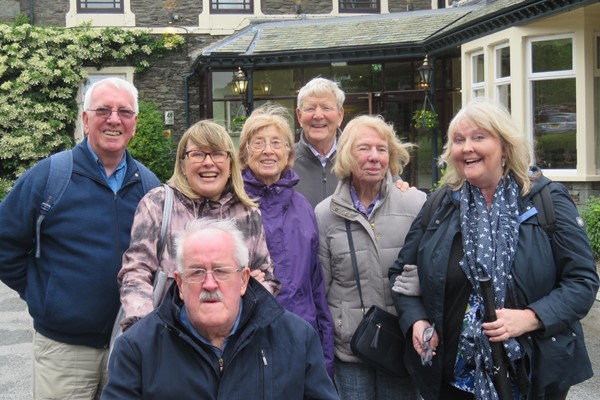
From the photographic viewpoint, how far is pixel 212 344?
7.87ft

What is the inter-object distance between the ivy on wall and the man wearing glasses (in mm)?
14956

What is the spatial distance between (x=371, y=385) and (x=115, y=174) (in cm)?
155

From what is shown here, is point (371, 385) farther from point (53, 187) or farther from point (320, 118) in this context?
point (53, 187)

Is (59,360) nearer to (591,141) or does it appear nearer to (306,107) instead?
(306,107)

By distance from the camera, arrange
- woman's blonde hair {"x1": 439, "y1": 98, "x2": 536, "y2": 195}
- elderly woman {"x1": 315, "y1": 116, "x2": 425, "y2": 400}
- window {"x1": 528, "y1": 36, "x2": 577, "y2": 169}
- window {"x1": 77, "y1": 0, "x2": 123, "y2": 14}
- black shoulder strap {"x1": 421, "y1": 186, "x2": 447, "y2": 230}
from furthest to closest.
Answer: window {"x1": 77, "y1": 0, "x2": 123, "y2": 14} → window {"x1": 528, "y1": 36, "x2": 577, "y2": 169} → elderly woman {"x1": 315, "y1": 116, "x2": 425, "y2": 400} → black shoulder strap {"x1": 421, "y1": 186, "x2": 447, "y2": 230} → woman's blonde hair {"x1": 439, "y1": 98, "x2": 536, "y2": 195}

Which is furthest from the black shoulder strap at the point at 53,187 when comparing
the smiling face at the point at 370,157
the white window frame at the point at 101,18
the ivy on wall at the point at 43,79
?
the white window frame at the point at 101,18

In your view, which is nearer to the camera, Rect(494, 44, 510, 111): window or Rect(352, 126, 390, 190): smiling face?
Rect(352, 126, 390, 190): smiling face

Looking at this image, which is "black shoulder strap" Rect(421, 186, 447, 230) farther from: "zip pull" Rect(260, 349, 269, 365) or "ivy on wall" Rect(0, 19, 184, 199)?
"ivy on wall" Rect(0, 19, 184, 199)

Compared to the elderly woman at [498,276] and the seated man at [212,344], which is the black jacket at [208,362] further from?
the elderly woman at [498,276]

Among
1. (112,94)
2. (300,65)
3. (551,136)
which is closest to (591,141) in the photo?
(551,136)

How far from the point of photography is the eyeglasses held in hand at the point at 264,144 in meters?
3.50

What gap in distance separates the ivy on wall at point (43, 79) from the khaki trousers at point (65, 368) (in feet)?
49.2

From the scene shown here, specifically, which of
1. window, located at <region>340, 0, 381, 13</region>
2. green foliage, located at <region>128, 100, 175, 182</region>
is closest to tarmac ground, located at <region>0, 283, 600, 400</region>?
green foliage, located at <region>128, 100, 175, 182</region>

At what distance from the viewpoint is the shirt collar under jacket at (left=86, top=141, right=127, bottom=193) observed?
126 inches
